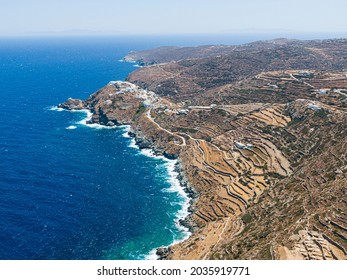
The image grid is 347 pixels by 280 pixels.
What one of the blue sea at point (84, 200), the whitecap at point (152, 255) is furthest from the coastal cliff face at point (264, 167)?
the blue sea at point (84, 200)

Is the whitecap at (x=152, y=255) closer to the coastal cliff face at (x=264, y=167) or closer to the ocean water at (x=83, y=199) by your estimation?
the ocean water at (x=83, y=199)

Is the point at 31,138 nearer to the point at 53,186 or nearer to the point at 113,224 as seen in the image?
the point at 53,186

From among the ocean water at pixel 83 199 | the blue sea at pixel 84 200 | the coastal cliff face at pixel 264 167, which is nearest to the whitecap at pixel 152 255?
the blue sea at pixel 84 200

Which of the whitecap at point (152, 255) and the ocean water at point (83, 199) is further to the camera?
the ocean water at point (83, 199)

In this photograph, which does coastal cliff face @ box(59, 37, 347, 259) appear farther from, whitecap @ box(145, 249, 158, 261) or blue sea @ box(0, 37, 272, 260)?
blue sea @ box(0, 37, 272, 260)

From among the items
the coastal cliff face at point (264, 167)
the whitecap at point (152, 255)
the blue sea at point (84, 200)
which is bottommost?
the whitecap at point (152, 255)

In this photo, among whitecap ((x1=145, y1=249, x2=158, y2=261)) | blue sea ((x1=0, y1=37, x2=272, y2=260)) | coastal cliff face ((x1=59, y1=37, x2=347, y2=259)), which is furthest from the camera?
blue sea ((x1=0, y1=37, x2=272, y2=260))

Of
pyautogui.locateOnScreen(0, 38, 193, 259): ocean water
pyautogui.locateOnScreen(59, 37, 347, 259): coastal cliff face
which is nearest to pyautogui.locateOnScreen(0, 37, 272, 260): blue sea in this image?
pyautogui.locateOnScreen(0, 38, 193, 259): ocean water

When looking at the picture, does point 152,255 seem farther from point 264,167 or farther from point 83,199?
point 264,167

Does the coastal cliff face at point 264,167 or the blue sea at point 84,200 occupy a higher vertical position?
the coastal cliff face at point 264,167

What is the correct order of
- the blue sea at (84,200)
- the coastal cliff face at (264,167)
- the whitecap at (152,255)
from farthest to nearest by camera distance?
the blue sea at (84,200)
the whitecap at (152,255)
the coastal cliff face at (264,167)

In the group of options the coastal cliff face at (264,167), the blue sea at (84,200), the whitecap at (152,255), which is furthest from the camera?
the blue sea at (84,200)
